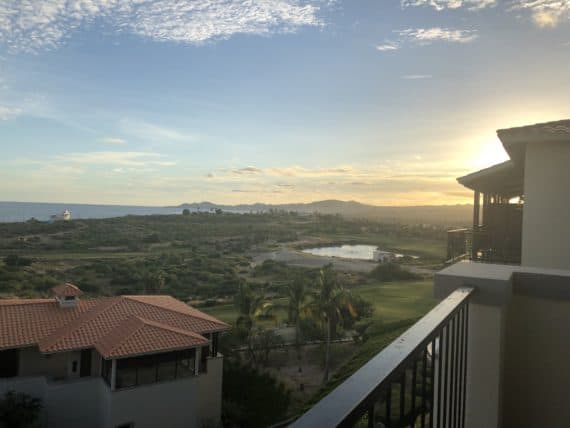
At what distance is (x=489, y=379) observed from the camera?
2436 millimetres

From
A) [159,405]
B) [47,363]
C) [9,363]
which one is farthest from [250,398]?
[9,363]

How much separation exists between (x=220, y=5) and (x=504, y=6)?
19.7ft

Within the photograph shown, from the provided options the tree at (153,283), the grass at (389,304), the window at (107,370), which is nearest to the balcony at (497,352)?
the window at (107,370)

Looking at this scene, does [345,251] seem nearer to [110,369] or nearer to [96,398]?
[96,398]

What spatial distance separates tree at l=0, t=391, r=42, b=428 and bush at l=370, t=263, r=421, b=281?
37.5 metres

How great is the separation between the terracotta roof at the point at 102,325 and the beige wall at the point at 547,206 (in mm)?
10724

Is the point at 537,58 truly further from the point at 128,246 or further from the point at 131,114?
the point at 128,246

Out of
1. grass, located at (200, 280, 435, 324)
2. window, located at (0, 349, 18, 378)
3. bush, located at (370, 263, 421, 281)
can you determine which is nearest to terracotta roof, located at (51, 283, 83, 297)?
window, located at (0, 349, 18, 378)

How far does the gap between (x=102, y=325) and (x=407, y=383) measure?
15.2 meters

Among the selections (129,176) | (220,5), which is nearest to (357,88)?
(220,5)

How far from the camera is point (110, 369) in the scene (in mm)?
12781

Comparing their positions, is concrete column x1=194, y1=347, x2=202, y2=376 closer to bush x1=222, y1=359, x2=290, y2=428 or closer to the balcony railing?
bush x1=222, y1=359, x2=290, y2=428

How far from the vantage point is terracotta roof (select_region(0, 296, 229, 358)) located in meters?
13.2

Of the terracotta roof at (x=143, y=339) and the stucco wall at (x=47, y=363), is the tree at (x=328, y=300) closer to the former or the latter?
the terracotta roof at (x=143, y=339)
